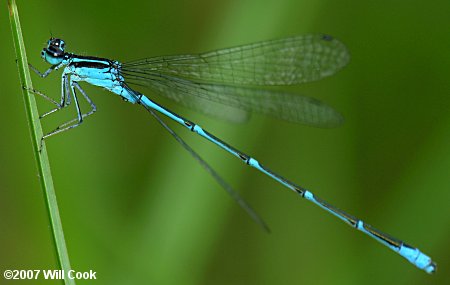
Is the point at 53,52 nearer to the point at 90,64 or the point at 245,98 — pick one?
the point at 90,64

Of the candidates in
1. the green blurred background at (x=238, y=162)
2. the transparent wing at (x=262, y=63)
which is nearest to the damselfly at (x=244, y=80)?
the transparent wing at (x=262, y=63)

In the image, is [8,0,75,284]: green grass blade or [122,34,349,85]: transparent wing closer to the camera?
[8,0,75,284]: green grass blade

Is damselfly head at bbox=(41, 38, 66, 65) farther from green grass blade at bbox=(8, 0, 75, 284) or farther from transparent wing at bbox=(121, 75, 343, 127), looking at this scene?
green grass blade at bbox=(8, 0, 75, 284)

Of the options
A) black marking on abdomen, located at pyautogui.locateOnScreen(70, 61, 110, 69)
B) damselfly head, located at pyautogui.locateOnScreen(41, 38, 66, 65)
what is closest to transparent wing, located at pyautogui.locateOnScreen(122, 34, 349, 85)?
black marking on abdomen, located at pyautogui.locateOnScreen(70, 61, 110, 69)

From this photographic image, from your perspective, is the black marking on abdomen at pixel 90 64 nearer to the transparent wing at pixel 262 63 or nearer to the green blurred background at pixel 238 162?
the transparent wing at pixel 262 63

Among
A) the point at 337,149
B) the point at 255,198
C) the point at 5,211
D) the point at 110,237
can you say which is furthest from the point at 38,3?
the point at 337,149

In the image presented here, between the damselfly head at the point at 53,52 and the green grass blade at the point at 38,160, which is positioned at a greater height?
the damselfly head at the point at 53,52
